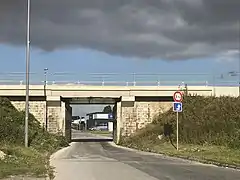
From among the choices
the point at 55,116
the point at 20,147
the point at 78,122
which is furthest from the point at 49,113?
the point at 78,122

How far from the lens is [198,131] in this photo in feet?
116

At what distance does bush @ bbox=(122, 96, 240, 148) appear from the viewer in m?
32.8

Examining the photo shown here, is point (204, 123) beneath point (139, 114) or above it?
beneath

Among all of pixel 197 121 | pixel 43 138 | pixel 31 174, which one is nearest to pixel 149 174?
pixel 31 174

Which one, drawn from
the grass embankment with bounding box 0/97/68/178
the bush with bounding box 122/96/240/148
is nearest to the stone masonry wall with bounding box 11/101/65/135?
the grass embankment with bounding box 0/97/68/178

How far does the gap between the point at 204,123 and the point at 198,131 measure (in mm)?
1963

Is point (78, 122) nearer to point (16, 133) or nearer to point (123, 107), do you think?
point (123, 107)

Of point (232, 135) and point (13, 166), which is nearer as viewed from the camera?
point (13, 166)

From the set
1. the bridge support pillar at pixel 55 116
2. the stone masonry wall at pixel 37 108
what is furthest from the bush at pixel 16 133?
Result: the bridge support pillar at pixel 55 116

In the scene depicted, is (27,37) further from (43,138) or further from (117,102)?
(117,102)

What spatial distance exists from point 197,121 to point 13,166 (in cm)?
2378

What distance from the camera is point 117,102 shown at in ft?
161

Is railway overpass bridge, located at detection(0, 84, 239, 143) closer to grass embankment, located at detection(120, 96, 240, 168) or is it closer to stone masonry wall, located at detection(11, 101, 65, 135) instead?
stone masonry wall, located at detection(11, 101, 65, 135)

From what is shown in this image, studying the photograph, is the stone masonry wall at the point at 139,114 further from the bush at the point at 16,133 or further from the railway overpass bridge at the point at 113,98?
the bush at the point at 16,133
